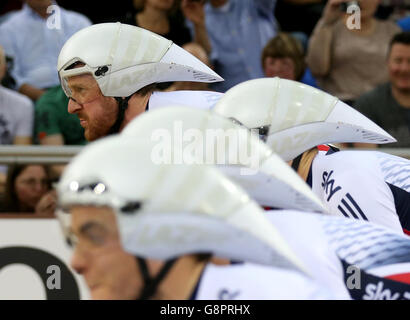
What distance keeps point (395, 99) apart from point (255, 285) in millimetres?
3965

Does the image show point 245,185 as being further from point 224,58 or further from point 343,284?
point 224,58

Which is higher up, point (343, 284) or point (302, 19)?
point (343, 284)

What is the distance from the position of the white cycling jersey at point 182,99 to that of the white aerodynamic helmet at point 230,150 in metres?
1.51

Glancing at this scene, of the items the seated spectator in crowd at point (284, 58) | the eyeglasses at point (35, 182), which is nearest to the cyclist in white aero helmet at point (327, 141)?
the eyeglasses at point (35, 182)

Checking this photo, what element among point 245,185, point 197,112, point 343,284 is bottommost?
point 343,284

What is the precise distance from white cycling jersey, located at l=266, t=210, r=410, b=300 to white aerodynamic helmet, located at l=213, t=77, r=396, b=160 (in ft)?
2.40

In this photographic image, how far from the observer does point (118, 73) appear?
15.0 ft

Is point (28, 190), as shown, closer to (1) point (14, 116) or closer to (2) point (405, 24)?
(1) point (14, 116)

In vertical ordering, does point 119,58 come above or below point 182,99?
above

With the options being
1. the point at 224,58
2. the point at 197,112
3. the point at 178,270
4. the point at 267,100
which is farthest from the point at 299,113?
the point at 224,58

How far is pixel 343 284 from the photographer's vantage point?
294 centimetres

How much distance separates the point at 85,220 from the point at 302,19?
528 cm

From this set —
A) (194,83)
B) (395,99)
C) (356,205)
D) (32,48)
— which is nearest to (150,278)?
(356,205)

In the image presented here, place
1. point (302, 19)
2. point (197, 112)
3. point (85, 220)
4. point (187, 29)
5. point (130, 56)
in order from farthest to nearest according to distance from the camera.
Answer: point (302, 19) < point (187, 29) < point (130, 56) < point (197, 112) < point (85, 220)
